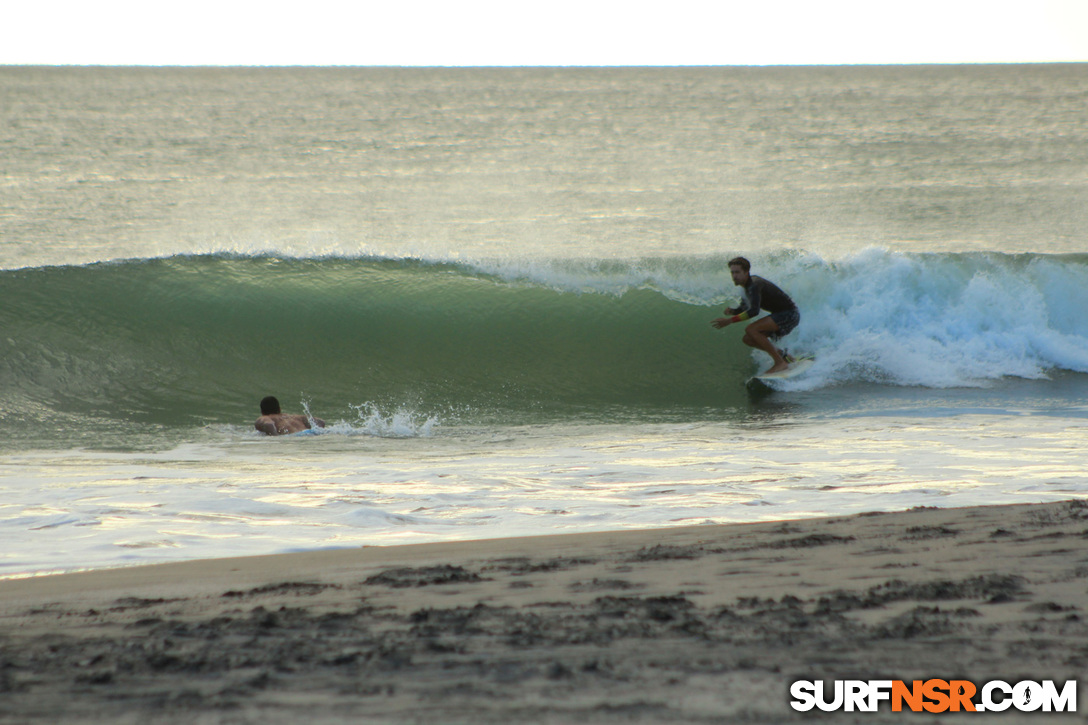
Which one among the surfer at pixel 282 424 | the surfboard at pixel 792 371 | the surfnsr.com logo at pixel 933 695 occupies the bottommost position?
the surfnsr.com logo at pixel 933 695

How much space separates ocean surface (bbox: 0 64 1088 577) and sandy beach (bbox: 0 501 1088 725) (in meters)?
0.87

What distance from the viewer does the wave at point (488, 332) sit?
9500 mm

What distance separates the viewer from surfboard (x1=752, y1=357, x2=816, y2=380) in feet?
32.6

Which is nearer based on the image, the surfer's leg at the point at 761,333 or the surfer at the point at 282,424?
the surfer at the point at 282,424

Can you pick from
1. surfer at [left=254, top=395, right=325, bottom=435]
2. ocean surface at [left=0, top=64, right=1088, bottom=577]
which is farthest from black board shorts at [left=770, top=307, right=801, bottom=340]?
surfer at [left=254, top=395, right=325, bottom=435]

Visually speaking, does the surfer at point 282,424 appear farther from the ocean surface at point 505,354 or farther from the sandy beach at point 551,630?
the sandy beach at point 551,630

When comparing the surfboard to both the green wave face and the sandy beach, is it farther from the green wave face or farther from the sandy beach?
the sandy beach

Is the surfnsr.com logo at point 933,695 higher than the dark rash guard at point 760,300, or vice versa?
the dark rash guard at point 760,300

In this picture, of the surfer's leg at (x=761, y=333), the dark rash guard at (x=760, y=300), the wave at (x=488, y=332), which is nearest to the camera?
the dark rash guard at (x=760, y=300)

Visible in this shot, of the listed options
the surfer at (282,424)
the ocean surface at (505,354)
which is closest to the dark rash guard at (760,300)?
the ocean surface at (505,354)

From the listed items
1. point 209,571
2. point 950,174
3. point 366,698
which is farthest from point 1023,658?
point 950,174

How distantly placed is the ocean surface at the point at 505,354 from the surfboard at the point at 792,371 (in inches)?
5.2

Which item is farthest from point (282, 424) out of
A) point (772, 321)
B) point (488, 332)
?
point (772, 321)

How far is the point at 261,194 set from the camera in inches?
1034
